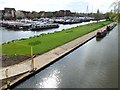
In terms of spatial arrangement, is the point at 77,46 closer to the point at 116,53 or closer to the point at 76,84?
the point at 116,53

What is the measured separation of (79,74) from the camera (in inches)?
672

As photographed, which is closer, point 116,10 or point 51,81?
point 51,81

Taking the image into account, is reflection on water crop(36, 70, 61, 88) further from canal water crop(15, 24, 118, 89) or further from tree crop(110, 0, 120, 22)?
tree crop(110, 0, 120, 22)

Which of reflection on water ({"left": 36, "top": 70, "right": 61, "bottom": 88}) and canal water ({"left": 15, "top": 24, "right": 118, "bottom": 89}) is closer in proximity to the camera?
reflection on water ({"left": 36, "top": 70, "right": 61, "bottom": 88})

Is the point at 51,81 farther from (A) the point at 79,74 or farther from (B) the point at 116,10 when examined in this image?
(B) the point at 116,10

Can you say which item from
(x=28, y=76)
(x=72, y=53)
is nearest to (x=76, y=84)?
(x=28, y=76)

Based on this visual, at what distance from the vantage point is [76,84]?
49.1ft

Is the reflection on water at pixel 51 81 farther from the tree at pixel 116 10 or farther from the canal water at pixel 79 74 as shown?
the tree at pixel 116 10

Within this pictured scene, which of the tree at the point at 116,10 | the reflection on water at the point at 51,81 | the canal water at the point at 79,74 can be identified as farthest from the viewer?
the tree at the point at 116,10

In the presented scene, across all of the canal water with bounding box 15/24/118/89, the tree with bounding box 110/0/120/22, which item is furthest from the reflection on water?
the tree with bounding box 110/0/120/22

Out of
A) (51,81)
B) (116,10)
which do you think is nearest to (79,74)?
(51,81)

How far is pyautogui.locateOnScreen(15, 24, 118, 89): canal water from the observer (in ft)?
49.2

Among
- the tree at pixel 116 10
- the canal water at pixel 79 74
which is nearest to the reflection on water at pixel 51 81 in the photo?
the canal water at pixel 79 74

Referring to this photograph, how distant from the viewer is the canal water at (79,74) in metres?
15.0
